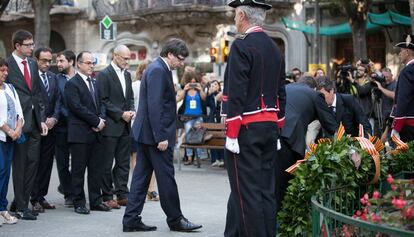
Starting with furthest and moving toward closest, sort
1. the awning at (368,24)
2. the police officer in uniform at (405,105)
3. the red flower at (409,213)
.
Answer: the awning at (368,24) → the police officer in uniform at (405,105) → the red flower at (409,213)

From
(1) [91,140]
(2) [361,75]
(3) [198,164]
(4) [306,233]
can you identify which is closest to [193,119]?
(3) [198,164]

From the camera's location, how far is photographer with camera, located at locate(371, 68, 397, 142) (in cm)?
1397

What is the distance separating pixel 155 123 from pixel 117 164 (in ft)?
8.21

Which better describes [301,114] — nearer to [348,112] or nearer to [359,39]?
[348,112]

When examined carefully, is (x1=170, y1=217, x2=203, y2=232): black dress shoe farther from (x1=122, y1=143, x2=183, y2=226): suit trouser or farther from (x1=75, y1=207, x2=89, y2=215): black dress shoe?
(x1=75, y1=207, x2=89, y2=215): black dress shoe

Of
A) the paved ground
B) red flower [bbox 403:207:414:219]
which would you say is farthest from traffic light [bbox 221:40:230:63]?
red flower [bbox 403:207:414:219]

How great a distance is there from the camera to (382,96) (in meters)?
14.3

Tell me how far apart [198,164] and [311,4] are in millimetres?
14652

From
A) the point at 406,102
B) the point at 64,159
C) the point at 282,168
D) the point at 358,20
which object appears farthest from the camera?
the point at 358,20

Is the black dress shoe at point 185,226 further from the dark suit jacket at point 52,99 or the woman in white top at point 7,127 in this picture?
the dark suit jacket at point 52,99

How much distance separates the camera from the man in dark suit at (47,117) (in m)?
10.1

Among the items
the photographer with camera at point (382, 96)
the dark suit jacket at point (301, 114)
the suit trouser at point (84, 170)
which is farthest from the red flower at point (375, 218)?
the photographer with camera at point (382, 96)

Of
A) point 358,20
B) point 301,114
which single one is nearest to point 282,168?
point 301,114

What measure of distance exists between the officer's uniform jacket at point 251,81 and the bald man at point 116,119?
4.12 m
